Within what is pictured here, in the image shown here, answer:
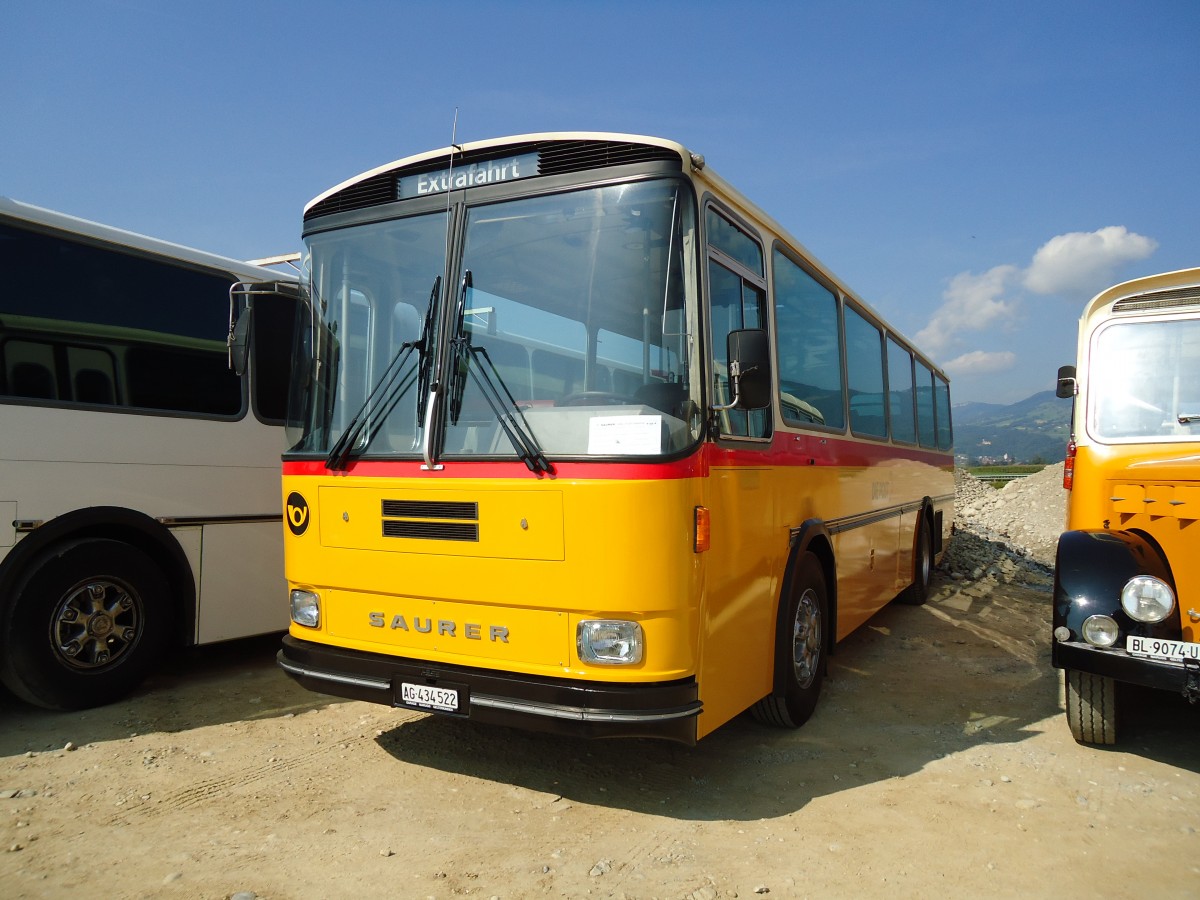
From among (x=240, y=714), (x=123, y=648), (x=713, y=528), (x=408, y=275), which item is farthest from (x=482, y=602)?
(x=123, y=648)

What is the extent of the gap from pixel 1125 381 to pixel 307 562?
5.46 metres

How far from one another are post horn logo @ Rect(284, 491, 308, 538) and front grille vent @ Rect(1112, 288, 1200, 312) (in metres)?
5.59

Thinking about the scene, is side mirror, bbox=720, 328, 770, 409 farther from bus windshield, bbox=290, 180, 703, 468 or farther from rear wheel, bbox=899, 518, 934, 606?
rear wheel, bbox=899, 518, 934, 606

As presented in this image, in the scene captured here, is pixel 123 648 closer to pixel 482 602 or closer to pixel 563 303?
pixel 482 602

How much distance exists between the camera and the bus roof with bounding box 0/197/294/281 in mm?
5281

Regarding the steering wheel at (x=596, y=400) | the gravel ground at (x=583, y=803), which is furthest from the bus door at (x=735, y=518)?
the gravel ground at (x=583, y=803)

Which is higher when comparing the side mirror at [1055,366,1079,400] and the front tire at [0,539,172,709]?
the side mirror at [1055,366,1079,400]

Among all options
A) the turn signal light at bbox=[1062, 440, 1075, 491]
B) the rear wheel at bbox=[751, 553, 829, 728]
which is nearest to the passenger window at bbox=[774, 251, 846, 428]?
the rear wheel at bbox=[751, 553, 829, 728]

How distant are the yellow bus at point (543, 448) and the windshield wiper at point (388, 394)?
0.01 m

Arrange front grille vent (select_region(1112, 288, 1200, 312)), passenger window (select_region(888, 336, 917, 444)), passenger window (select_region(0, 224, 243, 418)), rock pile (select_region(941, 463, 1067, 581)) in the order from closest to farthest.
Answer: passenger window (select_region(0, 224, 243, 418))
front grille vent (select_region(1112, 288, 1200, 312))
passenger window (select_region(888, 336, 917, 444))
rock pile (select_region(941, 463, 1067, 581))

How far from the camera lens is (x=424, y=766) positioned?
15.5ft

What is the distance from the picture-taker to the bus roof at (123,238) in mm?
5281

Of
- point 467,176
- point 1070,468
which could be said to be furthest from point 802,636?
point 467,176

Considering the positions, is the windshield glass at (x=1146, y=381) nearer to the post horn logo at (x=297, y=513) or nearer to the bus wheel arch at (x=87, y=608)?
the post horn logo at (x=297, y=513)
